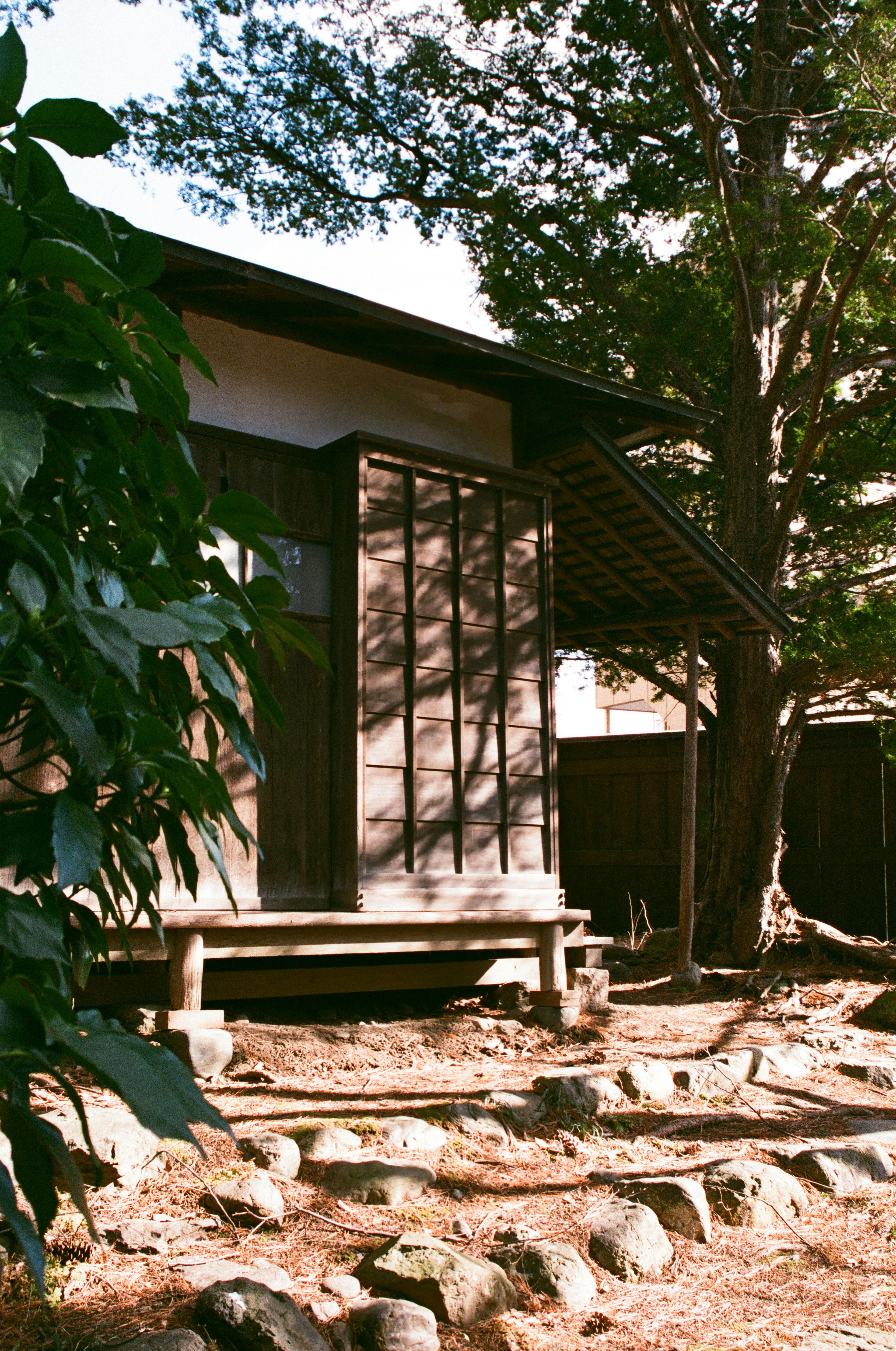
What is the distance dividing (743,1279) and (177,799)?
2.70 meters

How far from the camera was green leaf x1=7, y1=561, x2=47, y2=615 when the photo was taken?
1095mm

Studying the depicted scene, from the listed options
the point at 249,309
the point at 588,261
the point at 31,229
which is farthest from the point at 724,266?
the point at 31,229

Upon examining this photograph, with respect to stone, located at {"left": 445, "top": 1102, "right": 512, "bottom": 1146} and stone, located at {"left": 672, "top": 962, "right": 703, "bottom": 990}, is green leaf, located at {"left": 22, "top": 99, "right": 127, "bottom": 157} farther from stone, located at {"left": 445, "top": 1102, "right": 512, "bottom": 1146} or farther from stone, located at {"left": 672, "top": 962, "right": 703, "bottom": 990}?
stone, located at {"left": 672, "top": 962, "right": 703, "bottom": 990}

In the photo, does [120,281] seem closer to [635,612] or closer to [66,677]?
[66,677]

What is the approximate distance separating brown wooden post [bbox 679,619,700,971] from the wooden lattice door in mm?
1601

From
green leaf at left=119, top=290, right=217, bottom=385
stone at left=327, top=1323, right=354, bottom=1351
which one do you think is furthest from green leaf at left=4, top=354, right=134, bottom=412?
stone at left=327, top=1323, right=354, bottom=1351

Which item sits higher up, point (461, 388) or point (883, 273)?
point (883, 273)

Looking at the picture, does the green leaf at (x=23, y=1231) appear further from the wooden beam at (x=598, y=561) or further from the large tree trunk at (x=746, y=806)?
the large tree trunk at (x=746, y=806)

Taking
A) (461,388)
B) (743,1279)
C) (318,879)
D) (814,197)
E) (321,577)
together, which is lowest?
(743,1279)

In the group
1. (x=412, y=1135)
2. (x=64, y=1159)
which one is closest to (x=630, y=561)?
(x=412, y=1135)

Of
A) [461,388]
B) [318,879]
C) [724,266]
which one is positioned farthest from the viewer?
[724,266]

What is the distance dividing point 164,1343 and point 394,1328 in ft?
1.88

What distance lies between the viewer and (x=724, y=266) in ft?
32.9

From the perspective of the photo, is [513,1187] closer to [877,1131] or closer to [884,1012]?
[877,1131]
